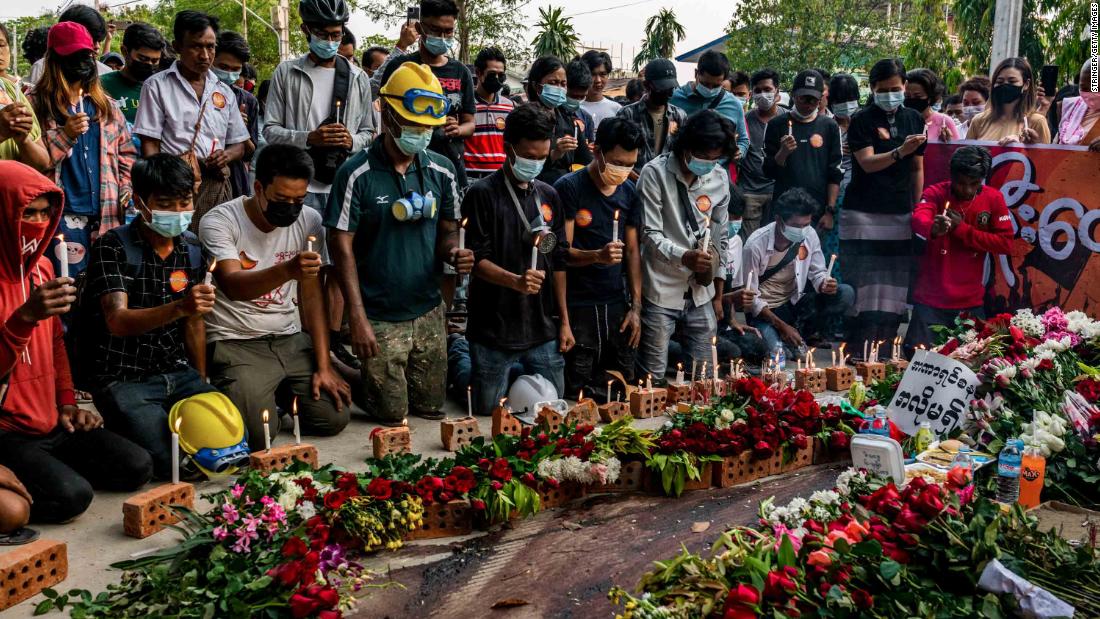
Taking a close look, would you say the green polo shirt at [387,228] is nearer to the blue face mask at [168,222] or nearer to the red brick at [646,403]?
the blue face mask at [168,222]

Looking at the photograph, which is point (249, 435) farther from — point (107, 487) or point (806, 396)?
point (806, 396)

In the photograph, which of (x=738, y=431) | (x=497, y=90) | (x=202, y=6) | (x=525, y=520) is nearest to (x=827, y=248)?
(x=497, y=90)

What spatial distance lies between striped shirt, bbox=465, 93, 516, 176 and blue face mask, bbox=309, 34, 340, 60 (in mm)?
1593

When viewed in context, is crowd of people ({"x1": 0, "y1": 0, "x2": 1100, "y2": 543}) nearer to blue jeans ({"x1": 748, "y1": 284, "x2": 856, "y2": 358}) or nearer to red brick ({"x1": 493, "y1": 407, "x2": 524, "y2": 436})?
blue jeans ({"x1": 748, "y1": 284, "x2": 856, "y2": 358})

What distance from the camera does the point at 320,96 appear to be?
24.1 feet

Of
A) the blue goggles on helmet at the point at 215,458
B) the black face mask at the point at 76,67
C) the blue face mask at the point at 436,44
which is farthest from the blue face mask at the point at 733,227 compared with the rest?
the black face mask at the point at 76,67

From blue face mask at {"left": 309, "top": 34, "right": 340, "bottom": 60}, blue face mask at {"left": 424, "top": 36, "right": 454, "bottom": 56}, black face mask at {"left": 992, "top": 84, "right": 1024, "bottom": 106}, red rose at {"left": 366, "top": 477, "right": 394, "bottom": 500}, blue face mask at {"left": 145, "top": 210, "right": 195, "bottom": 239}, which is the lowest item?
red rose at {"left": 366, "top": 477, "right": 394, "bottom": 500}

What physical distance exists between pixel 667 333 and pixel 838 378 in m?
1.39

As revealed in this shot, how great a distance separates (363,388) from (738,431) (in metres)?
2.62

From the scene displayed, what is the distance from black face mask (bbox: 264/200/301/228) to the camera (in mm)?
5879

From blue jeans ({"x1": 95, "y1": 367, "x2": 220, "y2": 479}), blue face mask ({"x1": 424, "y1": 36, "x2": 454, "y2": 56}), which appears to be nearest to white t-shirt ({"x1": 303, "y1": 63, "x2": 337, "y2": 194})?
blue face mask ({"x1": 424, "y1": 36, "x2": 454, "y2": 56})

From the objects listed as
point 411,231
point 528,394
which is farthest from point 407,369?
point 411,231

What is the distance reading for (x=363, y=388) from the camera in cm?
662

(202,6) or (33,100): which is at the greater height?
(202,6)
